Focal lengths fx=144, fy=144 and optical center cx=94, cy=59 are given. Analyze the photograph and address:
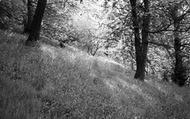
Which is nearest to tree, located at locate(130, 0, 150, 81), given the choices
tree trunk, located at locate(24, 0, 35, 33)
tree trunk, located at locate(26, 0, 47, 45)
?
tree trunk, located at locate(26, 0, 47, 45)

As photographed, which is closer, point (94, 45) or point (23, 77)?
point (23, 77)

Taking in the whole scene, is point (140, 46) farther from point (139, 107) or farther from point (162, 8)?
point (139, 107)

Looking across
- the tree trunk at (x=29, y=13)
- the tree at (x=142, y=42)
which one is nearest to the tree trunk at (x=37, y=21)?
the tree trunk at (x=29, y=13)

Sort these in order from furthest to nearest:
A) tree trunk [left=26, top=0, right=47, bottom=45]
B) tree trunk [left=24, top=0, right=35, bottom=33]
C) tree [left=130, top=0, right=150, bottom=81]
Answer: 1. tree trunk [left=24, top=0, right=35, bottom=33]
2. tree [left=130, top=0, right=150, bottom=81]
3. tree trunk [left=26, top=0, right=47, bottom=45]

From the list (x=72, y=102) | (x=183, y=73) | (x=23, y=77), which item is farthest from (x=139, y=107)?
(x=183, y=73)

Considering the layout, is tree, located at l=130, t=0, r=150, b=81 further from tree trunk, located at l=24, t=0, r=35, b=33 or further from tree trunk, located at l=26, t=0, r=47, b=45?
tree trunk, located at l=24, t=0, r=35, b=33

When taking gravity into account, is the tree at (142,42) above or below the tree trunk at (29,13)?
below

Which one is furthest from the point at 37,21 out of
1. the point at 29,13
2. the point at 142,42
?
the point at 142,42

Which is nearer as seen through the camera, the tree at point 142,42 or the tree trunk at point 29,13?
the tree at point 142,42

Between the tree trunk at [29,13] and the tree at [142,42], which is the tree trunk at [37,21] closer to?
the tree trunk at [29,13]

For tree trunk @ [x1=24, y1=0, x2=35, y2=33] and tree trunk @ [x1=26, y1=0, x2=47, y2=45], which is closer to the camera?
tree trunk @ [x1=26, y1=0, x2=47, y2=45]

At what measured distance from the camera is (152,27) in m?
10.8

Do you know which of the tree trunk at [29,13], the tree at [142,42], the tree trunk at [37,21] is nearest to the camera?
the tree trunk at [37,21]

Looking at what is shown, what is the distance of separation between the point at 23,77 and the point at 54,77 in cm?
103
